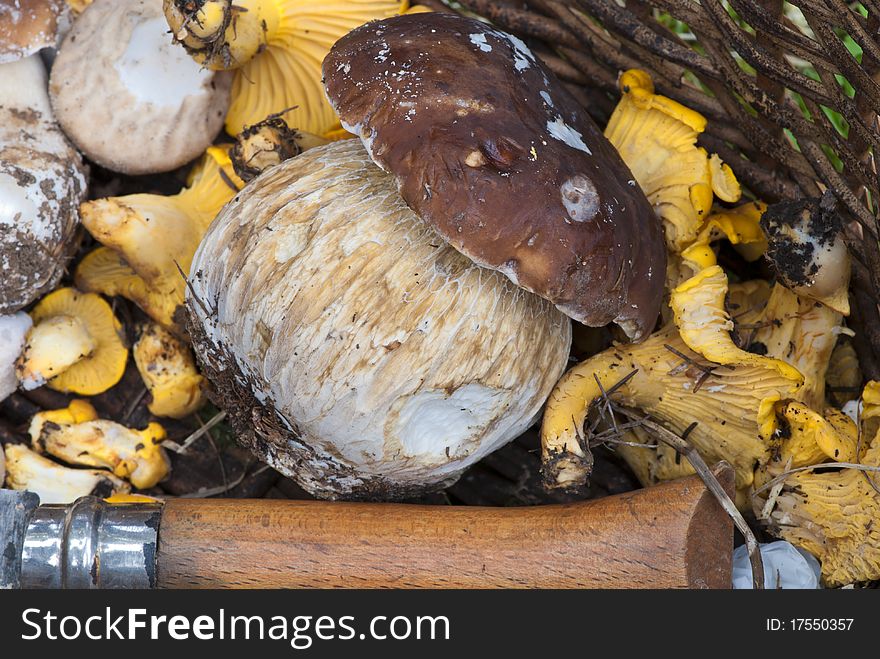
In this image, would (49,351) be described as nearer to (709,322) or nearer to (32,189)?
(32,189)

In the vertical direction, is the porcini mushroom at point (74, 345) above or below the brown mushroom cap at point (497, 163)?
below

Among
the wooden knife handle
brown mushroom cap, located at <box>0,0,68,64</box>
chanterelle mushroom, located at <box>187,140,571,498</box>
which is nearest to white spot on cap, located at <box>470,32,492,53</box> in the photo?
chanterelle mushroom, located at <box>187,140,571,498</box>

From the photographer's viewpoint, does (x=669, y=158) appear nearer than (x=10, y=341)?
Yes

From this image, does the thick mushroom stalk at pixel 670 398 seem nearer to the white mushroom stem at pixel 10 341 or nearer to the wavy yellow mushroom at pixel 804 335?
the wavy yellow mushroom at pixel 804 335

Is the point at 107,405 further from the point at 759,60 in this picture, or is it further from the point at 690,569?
the point at 759,60

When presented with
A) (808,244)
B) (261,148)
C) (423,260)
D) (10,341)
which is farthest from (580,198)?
(10,341)

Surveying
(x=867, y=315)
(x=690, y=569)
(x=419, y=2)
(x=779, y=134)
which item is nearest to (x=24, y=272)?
(x=419, y=2)

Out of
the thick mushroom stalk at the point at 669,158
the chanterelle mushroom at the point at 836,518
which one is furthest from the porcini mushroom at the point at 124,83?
the chanterelle mushroom at the point at 836,518
